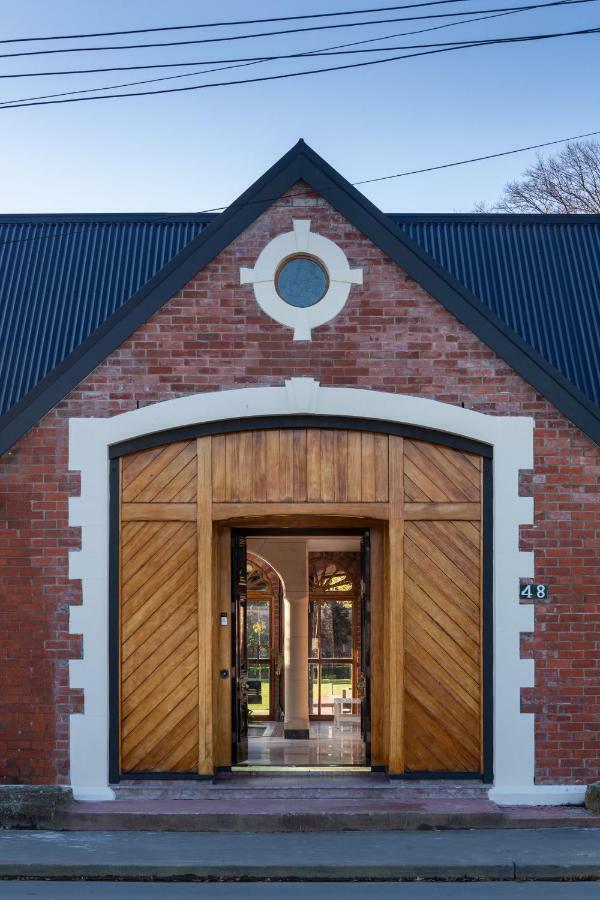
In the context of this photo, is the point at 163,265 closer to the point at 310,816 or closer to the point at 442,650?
the point at 442,650

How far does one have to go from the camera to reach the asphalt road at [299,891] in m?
8.47

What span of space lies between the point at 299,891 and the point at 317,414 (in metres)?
4.30

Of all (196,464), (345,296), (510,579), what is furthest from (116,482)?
(510,579)

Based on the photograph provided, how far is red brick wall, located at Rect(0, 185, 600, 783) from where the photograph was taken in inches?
421

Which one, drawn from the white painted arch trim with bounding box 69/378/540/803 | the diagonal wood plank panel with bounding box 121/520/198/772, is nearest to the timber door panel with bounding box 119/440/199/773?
the diagonal wood plank panel with bounding box 121/520/198/772

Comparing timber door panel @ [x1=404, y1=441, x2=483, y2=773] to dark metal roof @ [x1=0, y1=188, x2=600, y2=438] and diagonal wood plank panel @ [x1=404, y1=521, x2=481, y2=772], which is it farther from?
dark metal roof @ [x1=0, y1=188, x2=600, y2=438]

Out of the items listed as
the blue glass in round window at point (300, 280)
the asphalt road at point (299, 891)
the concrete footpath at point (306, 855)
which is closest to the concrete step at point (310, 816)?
the concrete footpath at point (306, 855)

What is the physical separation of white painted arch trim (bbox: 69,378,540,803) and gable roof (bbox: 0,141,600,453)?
0.58m

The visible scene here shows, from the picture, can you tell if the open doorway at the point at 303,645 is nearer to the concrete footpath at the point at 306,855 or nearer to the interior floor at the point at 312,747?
the interior floor at the point at 312,747

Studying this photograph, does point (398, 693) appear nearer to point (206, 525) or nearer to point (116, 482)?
point (206, 525)

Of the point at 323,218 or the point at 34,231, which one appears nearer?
the point at 323,218

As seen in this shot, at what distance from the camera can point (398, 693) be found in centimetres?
1088

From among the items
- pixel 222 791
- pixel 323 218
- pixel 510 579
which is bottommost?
pixel 222 791

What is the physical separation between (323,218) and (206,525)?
3.10 metres
